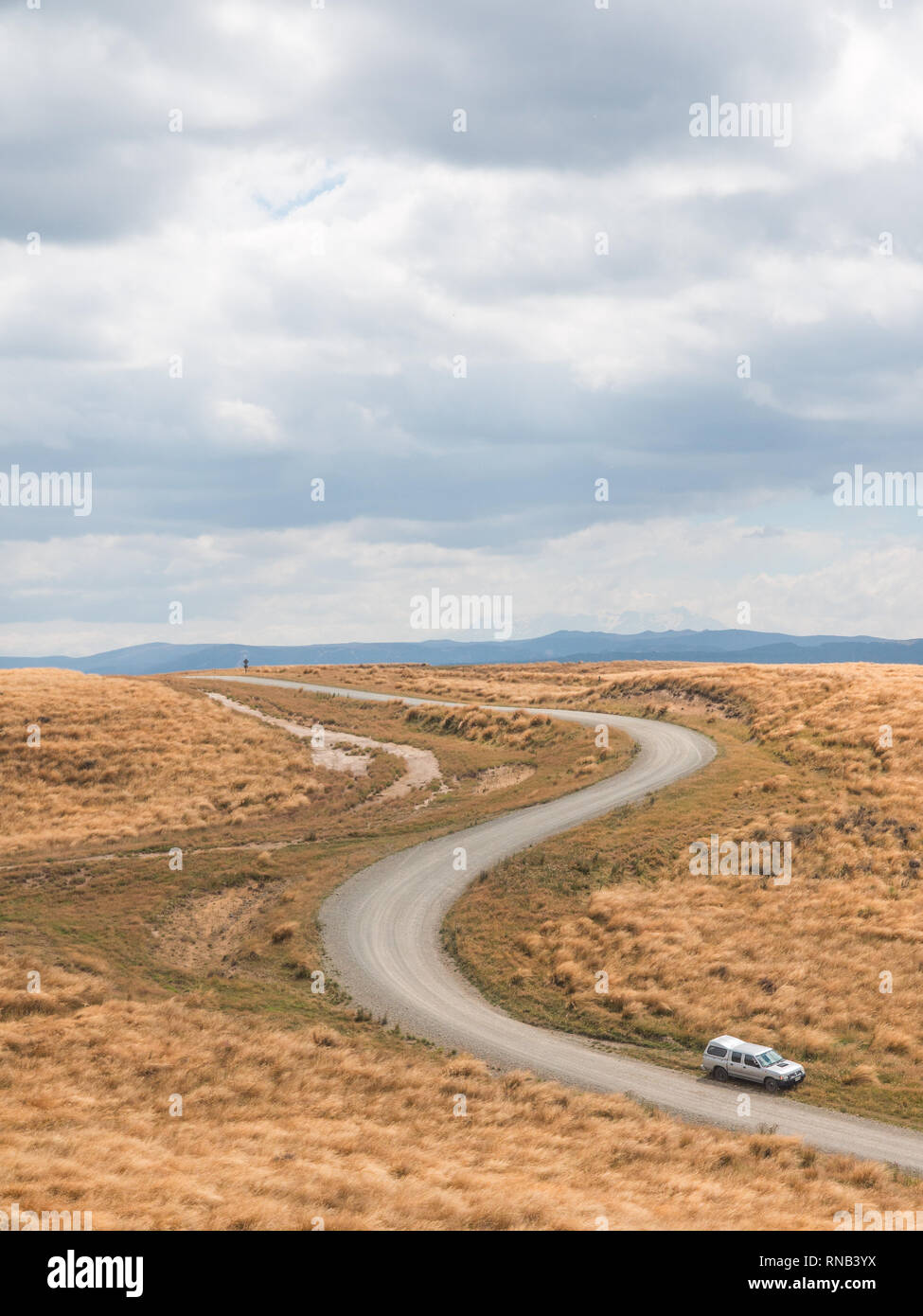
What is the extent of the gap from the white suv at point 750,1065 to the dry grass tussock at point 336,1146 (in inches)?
→ 144

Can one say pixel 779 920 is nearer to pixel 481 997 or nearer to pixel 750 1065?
pixel 750 1065

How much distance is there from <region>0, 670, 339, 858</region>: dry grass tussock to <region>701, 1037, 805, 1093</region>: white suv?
3120 centimetres

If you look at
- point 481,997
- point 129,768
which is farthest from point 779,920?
point 129,768

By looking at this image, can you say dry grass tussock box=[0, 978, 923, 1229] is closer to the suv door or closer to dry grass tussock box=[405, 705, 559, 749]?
the suv door

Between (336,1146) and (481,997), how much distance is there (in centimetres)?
1142

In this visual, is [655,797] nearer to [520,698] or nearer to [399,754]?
[399,754]

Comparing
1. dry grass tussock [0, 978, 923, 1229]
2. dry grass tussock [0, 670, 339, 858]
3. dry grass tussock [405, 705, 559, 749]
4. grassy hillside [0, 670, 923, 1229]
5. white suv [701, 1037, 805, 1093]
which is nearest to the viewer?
dry grass tussock [0, 978, 923, 1229]

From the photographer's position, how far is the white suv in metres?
22.7

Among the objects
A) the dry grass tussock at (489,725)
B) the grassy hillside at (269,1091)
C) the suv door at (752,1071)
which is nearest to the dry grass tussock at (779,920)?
the grassy hillside at (269,1091)

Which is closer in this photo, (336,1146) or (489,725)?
(336,1146)

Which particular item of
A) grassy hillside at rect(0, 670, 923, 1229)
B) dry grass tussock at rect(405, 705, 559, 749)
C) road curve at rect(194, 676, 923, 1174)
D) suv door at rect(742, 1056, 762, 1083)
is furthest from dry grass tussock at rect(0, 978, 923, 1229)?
dry grass tussock at rect(405, 705, 559, 749)

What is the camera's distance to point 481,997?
27703 mm

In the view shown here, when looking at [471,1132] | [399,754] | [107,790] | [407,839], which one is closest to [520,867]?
[407,839]
